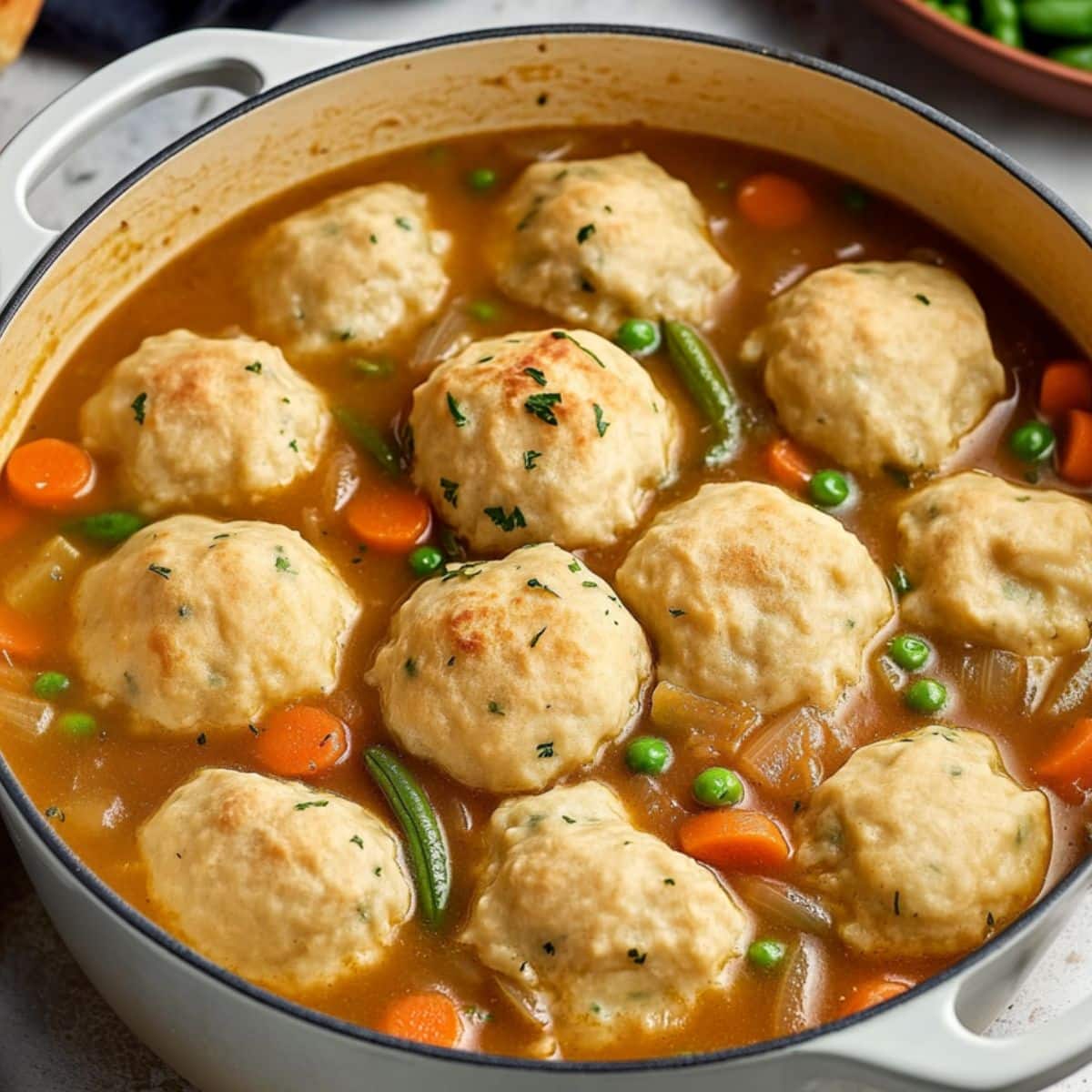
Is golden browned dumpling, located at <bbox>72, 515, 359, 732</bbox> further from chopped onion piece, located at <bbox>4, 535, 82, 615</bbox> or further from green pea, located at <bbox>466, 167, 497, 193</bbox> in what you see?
green pea, located at <bbox>466, 167, 497, 193</bbox>

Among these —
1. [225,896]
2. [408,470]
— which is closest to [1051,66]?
[408,470]

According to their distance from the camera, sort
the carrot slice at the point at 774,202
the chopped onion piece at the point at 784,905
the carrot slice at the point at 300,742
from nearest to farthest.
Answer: the chopped onion piece at the point at 784,905 < the carrot slice at the point at 300,742 < the carrot slice at the point at 774,202

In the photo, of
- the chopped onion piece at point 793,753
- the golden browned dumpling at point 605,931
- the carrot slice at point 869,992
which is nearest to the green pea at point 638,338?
the chopped onion piece at point 793,753

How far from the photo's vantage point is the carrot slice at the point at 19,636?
4.03 m

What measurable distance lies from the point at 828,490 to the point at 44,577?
203cm

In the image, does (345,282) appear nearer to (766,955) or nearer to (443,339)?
(443,339)

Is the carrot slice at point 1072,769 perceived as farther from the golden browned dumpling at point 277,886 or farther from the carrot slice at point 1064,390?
the golden browned dumpling at point 277,886

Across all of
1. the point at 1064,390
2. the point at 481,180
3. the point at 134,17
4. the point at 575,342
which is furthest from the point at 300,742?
the point at 134,17

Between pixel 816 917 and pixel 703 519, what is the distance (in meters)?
0.99

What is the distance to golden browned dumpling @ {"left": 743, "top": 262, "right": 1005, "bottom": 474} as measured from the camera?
4273 millimetres

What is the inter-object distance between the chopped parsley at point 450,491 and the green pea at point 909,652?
3.78 feet

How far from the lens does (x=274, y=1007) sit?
3016 millimetres

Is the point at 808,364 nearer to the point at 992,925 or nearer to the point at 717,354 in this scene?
the point at 717,354

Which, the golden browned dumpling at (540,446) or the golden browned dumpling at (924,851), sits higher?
the golden browned dumpling at (540,446)
